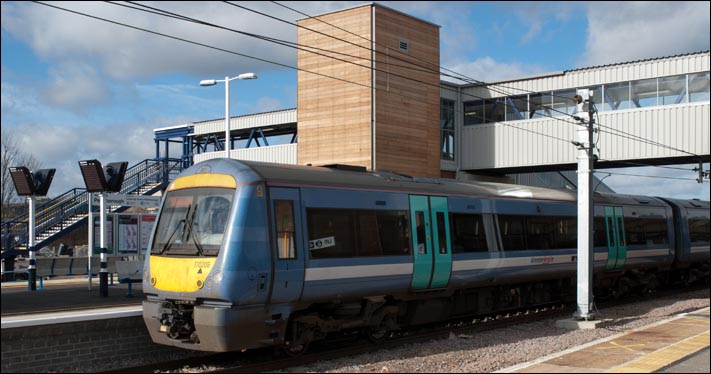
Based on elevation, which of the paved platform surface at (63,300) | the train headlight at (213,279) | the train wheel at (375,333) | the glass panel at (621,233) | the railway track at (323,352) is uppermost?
the glass panel at (621,233)

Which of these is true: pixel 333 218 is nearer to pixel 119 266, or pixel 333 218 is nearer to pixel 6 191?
pixel 119 266

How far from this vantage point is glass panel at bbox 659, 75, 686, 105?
25859 mm

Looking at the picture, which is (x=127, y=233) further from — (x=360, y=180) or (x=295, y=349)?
(x=295, y=349)

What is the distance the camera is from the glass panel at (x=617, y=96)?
27062 mm

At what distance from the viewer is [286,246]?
10469 mm

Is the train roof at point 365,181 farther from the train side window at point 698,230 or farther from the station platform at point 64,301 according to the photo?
the train side window at point 698,230

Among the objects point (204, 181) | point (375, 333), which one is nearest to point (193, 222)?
point (204, 181)

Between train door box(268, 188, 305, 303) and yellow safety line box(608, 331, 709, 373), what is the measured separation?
4463 mm

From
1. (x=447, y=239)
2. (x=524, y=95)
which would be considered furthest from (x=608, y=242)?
(x=524, y=95)

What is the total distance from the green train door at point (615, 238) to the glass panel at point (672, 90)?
→ 8.22 meters

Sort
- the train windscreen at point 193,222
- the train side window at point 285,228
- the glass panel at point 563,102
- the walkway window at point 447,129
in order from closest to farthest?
the train windscreen at point 193,222, the train side window at point 285,228, the glass panel at point 563,102, the walkway window at point 447,129

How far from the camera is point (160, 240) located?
425 inches

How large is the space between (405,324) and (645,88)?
17836mm

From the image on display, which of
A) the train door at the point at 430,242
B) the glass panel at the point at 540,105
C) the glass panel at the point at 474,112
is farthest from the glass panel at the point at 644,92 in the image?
the train door at the point at 430,242
